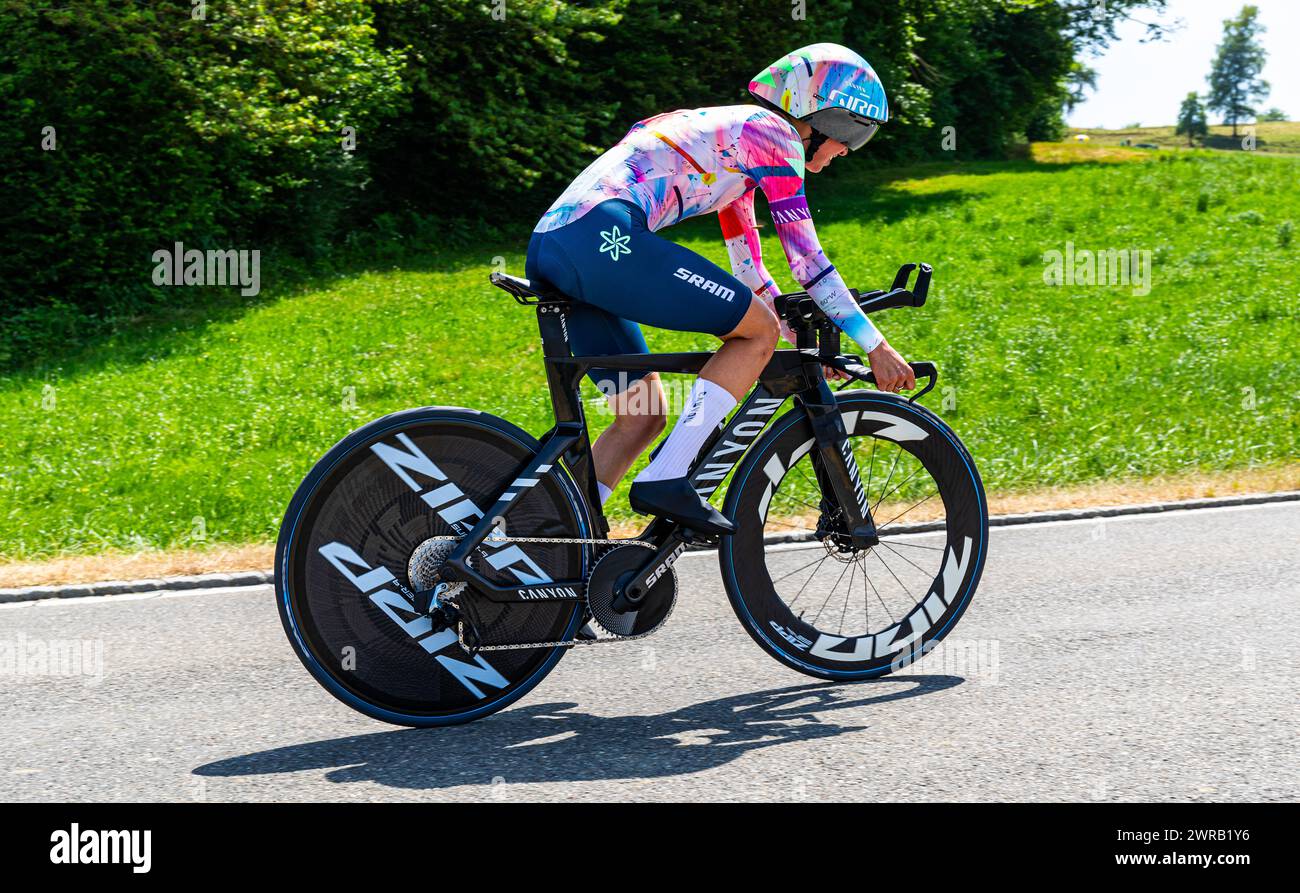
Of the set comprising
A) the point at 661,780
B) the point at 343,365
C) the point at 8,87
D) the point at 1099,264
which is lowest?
the point at 661,780

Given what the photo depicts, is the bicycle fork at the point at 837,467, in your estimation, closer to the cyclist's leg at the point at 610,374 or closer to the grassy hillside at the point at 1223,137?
the cyclist's leg at the point at 610,374

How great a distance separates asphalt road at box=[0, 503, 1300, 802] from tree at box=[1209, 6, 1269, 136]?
142 m

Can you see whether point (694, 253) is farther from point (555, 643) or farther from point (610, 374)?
point (555, 643)

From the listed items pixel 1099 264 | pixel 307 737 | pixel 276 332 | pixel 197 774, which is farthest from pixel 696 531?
pixel 1099 264

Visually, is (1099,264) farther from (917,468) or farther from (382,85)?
(917,468)

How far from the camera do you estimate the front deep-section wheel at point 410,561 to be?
13.5 ft

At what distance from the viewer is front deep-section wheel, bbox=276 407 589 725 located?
4.12 m

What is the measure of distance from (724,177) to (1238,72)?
5839 inches

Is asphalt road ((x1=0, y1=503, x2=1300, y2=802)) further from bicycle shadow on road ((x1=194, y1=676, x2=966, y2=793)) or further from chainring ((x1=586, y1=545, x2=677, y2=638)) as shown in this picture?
chainring ((x1=586, y1=545, x2=677, y2=638))

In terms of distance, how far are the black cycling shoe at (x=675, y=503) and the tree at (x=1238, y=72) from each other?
470ft

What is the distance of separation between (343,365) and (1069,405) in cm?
681

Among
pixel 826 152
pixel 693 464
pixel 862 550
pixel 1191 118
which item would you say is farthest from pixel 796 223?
pixel 1191 118

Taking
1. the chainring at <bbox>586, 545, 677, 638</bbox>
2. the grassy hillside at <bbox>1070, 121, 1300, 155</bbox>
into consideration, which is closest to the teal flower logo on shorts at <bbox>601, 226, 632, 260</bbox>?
the chainring at <bbox>586, 545, 677, 638</bbox>

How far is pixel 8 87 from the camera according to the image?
14414 millimetres
